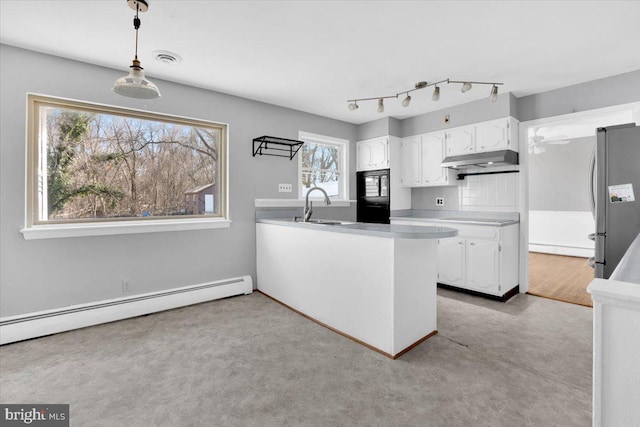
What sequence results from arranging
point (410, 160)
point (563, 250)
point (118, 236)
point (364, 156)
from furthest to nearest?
point (563, 250) → point (364, 156) → point (410, 160) → point (118, 236)

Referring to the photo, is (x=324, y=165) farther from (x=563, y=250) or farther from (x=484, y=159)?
(x=563, y=250)

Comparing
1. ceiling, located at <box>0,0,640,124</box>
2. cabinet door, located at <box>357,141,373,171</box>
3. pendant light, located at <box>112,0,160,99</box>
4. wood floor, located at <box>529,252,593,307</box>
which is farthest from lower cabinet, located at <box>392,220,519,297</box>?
pendant light, located at <box>112,0,160,99</box>

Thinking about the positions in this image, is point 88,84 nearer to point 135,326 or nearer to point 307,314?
point 135,326

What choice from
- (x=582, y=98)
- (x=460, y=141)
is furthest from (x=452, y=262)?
(x=582, y=98)

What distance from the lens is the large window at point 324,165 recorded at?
4414mm

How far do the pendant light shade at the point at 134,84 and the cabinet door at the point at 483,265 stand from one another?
3574 millimetres

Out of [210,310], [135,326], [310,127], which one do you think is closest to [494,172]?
[310,127]

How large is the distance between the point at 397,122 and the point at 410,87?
4.26ft

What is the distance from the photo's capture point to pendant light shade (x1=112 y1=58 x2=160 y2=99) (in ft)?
5.78

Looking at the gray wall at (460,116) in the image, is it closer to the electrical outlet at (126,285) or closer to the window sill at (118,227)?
the window sill at (118,227)

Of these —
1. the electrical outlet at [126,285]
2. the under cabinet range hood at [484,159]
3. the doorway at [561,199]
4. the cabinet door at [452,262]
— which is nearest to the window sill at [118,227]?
the electrical outlet at [126,285]

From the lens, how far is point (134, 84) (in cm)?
177

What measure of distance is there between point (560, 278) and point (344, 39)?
4.54 metres

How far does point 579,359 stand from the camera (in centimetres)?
214
